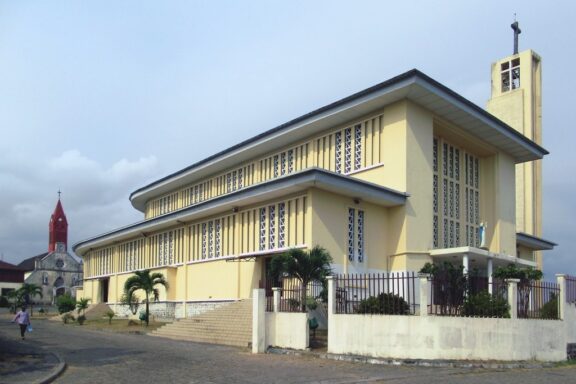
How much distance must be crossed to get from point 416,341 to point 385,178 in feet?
35.5

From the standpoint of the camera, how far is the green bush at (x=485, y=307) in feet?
50.6

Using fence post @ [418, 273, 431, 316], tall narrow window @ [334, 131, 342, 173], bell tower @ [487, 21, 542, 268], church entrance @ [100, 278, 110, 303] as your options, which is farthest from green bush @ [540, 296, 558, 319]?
church entrance @ [100, 278, 110, 303]

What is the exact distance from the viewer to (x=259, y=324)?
1770 centimetres

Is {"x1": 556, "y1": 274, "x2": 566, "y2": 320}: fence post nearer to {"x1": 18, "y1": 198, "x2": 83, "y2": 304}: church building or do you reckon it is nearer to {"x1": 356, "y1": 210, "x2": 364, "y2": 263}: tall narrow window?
{"x1": 356, "y1": 210, "x2": 364, "y2": 263}: tall narrow window

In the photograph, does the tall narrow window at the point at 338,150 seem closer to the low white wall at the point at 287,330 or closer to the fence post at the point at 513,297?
the low white wall at the point at 287,330

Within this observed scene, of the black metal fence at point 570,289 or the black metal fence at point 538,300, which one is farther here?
the black metal fence at point 570,289

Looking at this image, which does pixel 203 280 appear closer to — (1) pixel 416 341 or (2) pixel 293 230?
(2) pixel 293 230

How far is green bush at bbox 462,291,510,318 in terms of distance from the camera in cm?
1542

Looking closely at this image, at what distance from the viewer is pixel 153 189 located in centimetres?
4069

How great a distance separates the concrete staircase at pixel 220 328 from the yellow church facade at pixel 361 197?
91.8 inches

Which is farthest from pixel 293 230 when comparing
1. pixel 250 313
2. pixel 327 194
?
pixel 250 313

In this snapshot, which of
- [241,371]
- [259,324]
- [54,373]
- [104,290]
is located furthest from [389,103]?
[104,290]

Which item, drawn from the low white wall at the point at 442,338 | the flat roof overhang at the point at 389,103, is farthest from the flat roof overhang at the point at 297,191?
the low white wall at the point at 442,338

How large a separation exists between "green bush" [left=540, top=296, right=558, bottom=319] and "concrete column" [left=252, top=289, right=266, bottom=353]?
7733 millimetres
